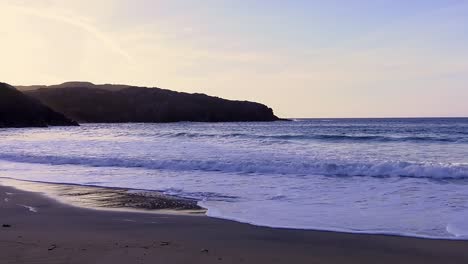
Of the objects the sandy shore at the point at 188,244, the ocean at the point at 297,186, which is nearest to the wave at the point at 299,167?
the ocean at the point at 297,186

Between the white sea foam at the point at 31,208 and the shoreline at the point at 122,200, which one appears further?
the white sea foam at the point at 31,208

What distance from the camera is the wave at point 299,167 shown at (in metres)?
15.1

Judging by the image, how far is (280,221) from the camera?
832cm

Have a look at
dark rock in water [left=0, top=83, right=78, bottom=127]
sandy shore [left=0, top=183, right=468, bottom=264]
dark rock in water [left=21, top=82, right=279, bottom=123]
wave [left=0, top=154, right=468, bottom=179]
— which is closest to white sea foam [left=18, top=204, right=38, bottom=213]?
sandy shore [left=0, top=183, right=468, bottom=264]

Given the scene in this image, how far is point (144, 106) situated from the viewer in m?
138

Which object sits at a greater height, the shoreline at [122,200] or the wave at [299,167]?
the wave at [299,167]

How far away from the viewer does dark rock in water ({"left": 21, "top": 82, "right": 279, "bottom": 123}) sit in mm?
134250

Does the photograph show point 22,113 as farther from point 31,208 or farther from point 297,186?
point 31,208

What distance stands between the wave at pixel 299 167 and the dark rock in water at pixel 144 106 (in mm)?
112072

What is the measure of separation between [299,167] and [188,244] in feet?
35.2

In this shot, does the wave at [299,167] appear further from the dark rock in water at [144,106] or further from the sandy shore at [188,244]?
the dark rock in water at [144,106]

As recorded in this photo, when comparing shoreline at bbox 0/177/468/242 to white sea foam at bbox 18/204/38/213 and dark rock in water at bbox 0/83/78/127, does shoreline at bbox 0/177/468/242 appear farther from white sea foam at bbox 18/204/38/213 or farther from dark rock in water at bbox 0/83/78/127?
dark rock in water at bbox 0/83/78/127

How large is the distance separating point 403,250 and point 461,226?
76.5 inches

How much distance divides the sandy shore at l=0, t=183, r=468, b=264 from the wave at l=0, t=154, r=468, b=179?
8324 millimetres
